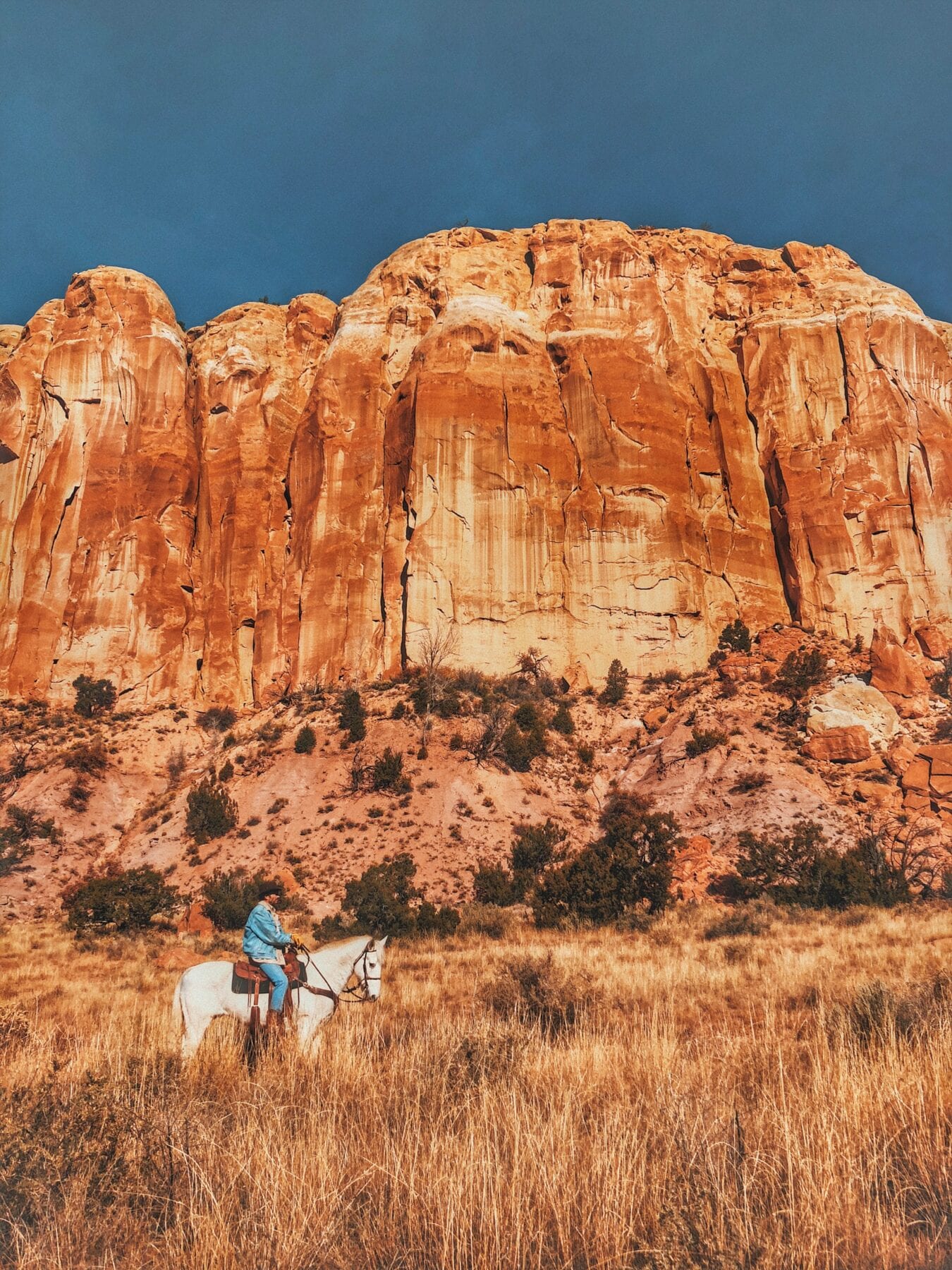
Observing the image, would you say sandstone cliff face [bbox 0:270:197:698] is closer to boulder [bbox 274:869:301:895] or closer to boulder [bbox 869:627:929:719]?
boulder [bbox 274:869:301:895]

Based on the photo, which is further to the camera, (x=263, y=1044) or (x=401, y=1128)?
(x=263, y=1044)

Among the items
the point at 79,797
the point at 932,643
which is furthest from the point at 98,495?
the point at 932,643

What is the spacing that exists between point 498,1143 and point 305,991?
374 cm

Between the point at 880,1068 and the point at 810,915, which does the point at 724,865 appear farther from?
the point at 880,1068

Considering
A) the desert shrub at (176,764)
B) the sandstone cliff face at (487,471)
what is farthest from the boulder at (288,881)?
the sandstone cliff face at (487,471)

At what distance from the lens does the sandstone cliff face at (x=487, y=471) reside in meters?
43.4

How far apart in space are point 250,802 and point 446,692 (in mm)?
9494

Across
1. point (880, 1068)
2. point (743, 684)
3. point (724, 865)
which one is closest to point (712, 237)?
point (743, 684)

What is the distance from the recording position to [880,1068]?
19.1 ft

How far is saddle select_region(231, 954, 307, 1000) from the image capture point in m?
7.70

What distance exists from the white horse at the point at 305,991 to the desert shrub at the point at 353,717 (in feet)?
84.9

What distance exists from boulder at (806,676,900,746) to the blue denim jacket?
28076mm

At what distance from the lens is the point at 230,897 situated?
969 inches

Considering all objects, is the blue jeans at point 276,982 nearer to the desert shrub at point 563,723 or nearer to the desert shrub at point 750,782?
the desert shrub at point 750,782
